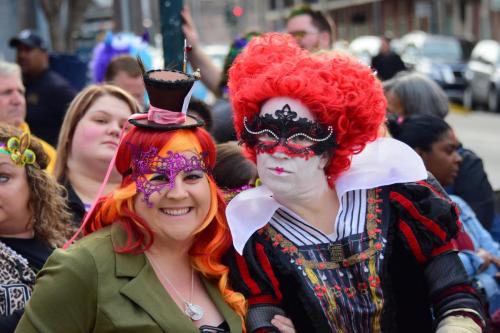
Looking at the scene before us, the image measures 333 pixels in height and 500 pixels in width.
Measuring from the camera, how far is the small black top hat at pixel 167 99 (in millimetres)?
2900

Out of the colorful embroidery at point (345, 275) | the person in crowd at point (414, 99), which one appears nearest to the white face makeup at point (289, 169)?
the colorful embroidery at point (345, 275)

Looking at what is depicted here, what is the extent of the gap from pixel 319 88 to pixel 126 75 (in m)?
3.38

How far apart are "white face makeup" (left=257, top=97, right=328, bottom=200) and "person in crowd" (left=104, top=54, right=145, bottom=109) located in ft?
10.5

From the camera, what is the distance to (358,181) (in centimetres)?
310

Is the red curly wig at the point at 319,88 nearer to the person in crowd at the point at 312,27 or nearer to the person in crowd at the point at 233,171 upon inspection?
the person in crowd at the point at 233,171

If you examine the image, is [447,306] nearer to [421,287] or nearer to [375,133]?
[421,287]

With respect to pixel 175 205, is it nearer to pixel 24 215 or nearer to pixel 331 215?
pixel 331 215

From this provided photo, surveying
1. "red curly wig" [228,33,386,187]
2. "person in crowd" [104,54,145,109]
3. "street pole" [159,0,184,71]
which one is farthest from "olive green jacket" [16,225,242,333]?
"person in crowd" [104,54,145,109]

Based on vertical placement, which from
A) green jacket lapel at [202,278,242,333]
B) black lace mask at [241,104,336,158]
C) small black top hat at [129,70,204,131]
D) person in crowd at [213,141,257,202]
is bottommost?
green jacket lapel at [202,278,242,333]

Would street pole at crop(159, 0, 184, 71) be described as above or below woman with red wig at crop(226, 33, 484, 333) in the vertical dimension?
above

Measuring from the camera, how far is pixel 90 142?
423 cm

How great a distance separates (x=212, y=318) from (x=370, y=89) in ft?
3.14

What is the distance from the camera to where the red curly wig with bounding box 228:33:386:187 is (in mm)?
2936

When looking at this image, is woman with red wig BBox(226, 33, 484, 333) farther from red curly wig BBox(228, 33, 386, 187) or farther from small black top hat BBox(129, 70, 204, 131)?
small black top hat BBox(129, 70, 204, 131)
